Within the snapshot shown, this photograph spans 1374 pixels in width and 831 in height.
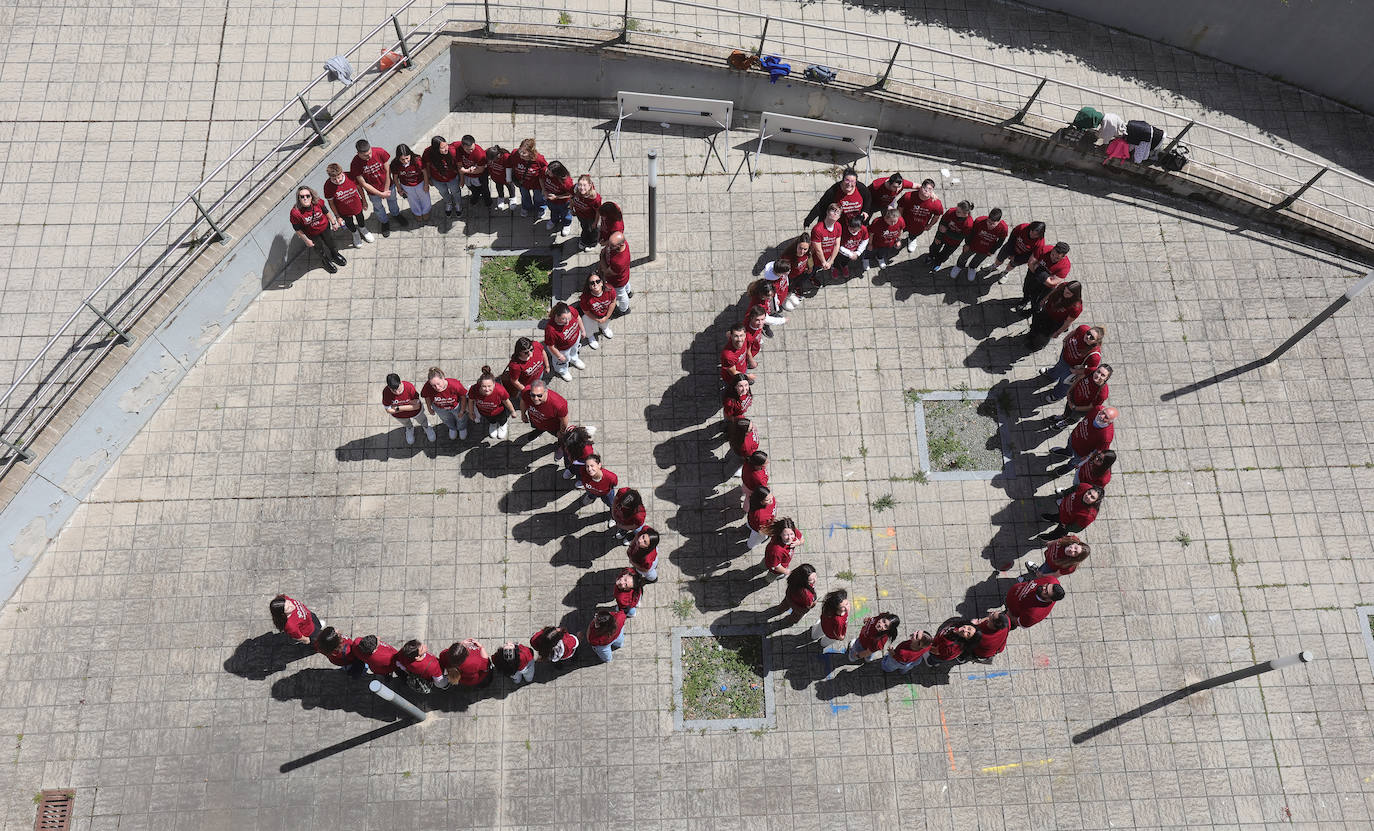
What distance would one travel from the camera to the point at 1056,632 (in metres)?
12.0

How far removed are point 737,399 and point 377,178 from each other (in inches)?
241

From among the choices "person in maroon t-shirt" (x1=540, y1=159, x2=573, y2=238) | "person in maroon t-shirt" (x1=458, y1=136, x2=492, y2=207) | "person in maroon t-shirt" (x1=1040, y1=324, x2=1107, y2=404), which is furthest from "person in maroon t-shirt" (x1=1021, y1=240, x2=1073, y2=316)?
"person in maroon t-shirt" (x1=458, y1=136, x2=492, y2=207)

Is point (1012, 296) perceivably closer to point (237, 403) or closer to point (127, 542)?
point (237, 403)

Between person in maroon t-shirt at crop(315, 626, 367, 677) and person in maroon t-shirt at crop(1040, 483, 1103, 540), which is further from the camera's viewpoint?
person in maroon t-shirt at crop(1040, 483, 1103, 540)

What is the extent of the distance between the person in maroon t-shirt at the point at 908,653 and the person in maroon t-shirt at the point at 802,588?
1.16m

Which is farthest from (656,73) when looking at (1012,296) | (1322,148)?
(1322,148)

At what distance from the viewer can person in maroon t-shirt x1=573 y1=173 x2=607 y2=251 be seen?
12781 mm

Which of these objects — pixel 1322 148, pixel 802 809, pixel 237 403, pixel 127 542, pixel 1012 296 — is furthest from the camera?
pixel 1322 148

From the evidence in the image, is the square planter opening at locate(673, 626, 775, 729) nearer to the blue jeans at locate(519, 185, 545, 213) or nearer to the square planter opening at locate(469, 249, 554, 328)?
the square planter opening at locate(469, 249, 554, 328)

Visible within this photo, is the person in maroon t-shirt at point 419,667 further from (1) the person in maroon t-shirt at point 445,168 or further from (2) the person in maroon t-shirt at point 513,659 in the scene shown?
(1) the person in maroon t-shirt at point 445,168

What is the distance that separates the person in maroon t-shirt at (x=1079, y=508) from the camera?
37.7ft

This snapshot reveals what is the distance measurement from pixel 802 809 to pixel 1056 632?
13.4ft

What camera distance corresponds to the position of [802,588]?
1091cm

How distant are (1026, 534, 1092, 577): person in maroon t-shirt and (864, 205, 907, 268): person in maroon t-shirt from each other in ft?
16.1
